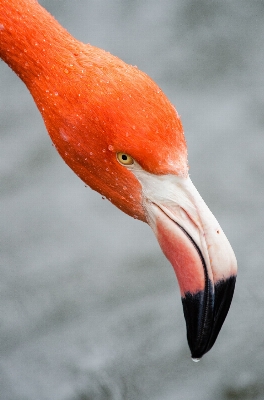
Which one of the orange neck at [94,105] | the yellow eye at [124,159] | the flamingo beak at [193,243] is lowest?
the flamingo beak at [193,243]

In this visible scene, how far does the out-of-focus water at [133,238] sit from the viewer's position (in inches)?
214

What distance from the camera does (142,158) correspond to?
3.44m

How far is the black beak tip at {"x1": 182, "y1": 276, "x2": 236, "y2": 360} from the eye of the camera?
3.66 m

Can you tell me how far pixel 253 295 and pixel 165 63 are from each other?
2558 millimetres

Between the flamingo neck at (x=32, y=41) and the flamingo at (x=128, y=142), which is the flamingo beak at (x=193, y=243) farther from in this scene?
the flamingo neck at (x=32, y=41)

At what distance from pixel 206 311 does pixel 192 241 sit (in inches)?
15.2

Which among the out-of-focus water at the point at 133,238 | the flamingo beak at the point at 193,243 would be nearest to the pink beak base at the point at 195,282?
the flamingo beak at the point at 193,243

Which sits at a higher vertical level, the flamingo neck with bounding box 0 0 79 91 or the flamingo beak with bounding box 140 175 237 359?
the flamingo neck with bounding box 0 0 79 91

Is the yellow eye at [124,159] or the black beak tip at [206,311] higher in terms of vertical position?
the yellow eye at [124,159]

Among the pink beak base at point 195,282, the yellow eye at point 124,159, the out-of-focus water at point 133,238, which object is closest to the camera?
the yellow eye at point 124,159

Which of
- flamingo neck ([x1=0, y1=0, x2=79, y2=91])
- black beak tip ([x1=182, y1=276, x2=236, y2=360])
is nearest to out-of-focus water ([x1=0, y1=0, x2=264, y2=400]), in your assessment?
black beak tip ([x1=182, y1=276, x2=236, y2=360])

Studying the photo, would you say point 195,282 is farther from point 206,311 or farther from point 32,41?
point 32,41

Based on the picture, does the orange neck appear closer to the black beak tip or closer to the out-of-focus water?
the black beak tip

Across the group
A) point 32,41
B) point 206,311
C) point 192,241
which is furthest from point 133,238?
point 32,41
